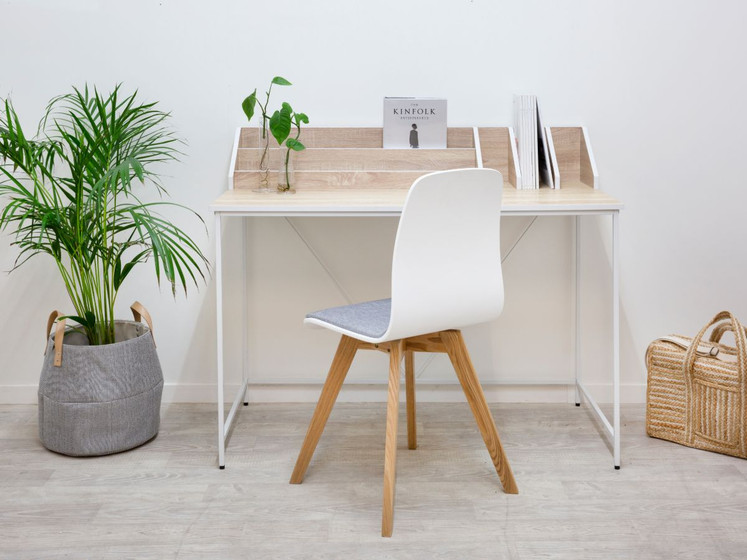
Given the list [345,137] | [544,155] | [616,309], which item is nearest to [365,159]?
[345,137]

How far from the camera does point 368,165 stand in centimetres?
283

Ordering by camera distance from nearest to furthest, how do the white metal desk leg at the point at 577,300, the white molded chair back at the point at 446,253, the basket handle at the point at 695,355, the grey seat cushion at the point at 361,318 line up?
the white molded chair back at the point at 446,253 → the grey seat cushion at the point at 361,318 → the basket handle at the point at 695,355 → the white metal desk leg at the point at 577,300

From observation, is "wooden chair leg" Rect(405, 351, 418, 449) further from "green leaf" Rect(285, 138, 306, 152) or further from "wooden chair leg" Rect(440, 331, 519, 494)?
"green leaf" Rect(285, 138, 306, 152)

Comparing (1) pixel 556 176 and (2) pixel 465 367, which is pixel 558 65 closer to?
(1) pixel 556 176

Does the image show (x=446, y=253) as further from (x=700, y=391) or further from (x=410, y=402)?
(x=700, y=391)

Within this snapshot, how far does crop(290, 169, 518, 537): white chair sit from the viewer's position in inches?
81.0

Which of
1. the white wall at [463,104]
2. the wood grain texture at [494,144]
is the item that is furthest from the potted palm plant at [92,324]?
the wood grain texture at [494,144]

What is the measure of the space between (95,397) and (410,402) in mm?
890

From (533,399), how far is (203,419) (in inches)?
43.0

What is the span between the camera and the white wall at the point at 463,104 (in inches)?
111

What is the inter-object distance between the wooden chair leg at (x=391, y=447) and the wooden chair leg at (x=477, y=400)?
0.15 meters

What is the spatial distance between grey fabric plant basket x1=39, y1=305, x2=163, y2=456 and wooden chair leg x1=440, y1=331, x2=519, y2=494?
3.06 ft

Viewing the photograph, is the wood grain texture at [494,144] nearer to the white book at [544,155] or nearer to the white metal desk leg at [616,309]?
the white book at [544,155]

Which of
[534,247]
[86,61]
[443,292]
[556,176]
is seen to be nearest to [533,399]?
[534,247]
